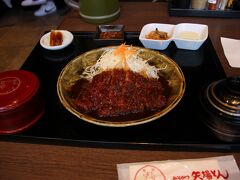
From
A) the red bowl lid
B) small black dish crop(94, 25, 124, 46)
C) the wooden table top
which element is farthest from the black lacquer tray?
small black dish crop(94, 25, 124, 46)

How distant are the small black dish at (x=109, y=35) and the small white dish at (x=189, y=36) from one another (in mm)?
324

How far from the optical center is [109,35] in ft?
4.74

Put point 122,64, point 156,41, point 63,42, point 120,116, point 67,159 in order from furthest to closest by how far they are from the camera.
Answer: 1. point 63,42
2. point 156,41
3. point 122,64
4. point 120,116
5. point 67,159

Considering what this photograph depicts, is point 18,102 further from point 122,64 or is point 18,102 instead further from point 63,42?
point 63,42

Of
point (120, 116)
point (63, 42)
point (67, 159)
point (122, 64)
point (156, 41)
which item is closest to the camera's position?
point (67, 159)

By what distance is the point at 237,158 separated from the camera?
0.78 meters

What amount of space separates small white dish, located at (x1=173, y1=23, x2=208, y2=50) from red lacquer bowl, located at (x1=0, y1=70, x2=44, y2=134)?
0.79 m

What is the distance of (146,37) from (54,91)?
603 millimetres

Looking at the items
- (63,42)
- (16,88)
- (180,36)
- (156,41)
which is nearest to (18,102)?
(16,88)

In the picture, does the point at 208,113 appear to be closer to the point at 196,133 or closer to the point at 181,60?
the point at 196,133

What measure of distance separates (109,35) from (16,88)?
2.39 feet

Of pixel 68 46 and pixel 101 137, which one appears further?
pixel 68 46

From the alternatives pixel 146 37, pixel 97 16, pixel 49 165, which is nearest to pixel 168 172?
pixel 49 165

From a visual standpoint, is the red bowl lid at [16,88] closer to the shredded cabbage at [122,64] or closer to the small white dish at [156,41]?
the shredded cabbage at [122,64]
